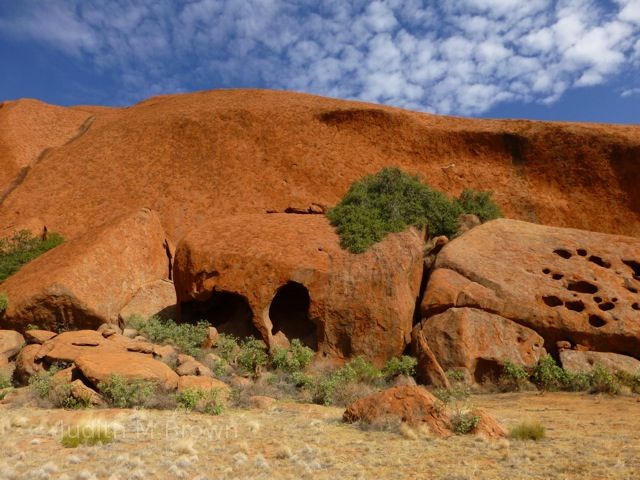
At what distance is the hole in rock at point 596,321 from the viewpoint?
13125mm

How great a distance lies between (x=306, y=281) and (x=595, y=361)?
746cm

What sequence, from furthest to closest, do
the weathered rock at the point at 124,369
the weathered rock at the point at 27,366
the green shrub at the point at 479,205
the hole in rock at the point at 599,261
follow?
the green shrub at the point at 479,205 < the hole in rock at the point at 599,261 < the weathered rock at the point at 27,366 < the weathered rock at the point at 124,369

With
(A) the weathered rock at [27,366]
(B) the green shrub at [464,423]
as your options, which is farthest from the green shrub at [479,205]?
(A) the weathered rock at [27,366]

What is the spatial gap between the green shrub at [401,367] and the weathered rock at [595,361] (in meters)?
3.63

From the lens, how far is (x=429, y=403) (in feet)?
25.0

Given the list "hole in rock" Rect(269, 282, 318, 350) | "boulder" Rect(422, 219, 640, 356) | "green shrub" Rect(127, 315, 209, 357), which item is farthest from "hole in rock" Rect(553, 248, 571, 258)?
"green shrub" Rect(127, 315, 209, 357)

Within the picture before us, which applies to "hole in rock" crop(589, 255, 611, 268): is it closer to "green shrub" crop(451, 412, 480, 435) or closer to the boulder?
the boulder

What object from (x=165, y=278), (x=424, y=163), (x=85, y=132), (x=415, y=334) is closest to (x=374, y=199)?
(x=415, y=334)

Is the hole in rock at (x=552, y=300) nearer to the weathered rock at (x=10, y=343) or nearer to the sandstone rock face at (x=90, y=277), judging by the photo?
the sandstone rock face at (x=90, y=277)

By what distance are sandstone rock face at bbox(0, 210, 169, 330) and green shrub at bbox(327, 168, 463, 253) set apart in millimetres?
6799

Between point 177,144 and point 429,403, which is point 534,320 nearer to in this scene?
point 429,403

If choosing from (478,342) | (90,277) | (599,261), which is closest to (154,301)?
(90,277)

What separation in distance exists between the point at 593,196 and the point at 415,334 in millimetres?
16100

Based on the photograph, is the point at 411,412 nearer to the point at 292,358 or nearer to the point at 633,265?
the point at 292,358
